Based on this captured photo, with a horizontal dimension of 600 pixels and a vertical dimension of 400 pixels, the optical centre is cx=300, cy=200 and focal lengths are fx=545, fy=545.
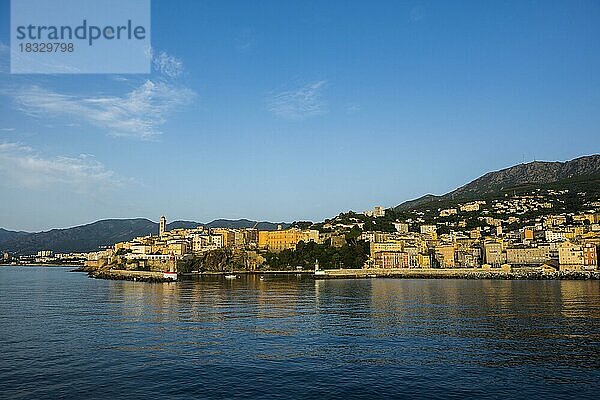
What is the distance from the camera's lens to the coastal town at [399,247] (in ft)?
285

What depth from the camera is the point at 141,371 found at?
16484 mm

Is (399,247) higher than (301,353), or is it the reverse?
(399,247)

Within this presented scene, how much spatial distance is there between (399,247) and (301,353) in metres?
80.8

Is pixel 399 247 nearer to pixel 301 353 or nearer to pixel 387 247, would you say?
pixel 387 247

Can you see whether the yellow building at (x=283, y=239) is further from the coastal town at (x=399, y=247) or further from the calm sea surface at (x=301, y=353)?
the calm sea surface at (x=301, y=353)

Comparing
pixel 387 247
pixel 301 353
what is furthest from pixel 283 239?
pixel 301 353

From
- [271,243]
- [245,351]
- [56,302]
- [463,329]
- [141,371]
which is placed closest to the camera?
[141,371]

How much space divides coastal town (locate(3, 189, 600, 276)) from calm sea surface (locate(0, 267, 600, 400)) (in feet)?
172

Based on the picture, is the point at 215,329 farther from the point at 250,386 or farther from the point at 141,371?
the point at 250,386

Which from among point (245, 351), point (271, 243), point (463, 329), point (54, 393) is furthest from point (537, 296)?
point (271, 243)

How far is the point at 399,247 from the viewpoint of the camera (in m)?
97.8

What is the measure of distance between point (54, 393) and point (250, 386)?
5120mm

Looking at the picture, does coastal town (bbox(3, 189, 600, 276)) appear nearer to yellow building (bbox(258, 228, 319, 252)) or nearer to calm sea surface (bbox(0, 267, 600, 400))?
yellow building (bbox(258, 228, 319, 252))

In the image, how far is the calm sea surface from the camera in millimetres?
14766
